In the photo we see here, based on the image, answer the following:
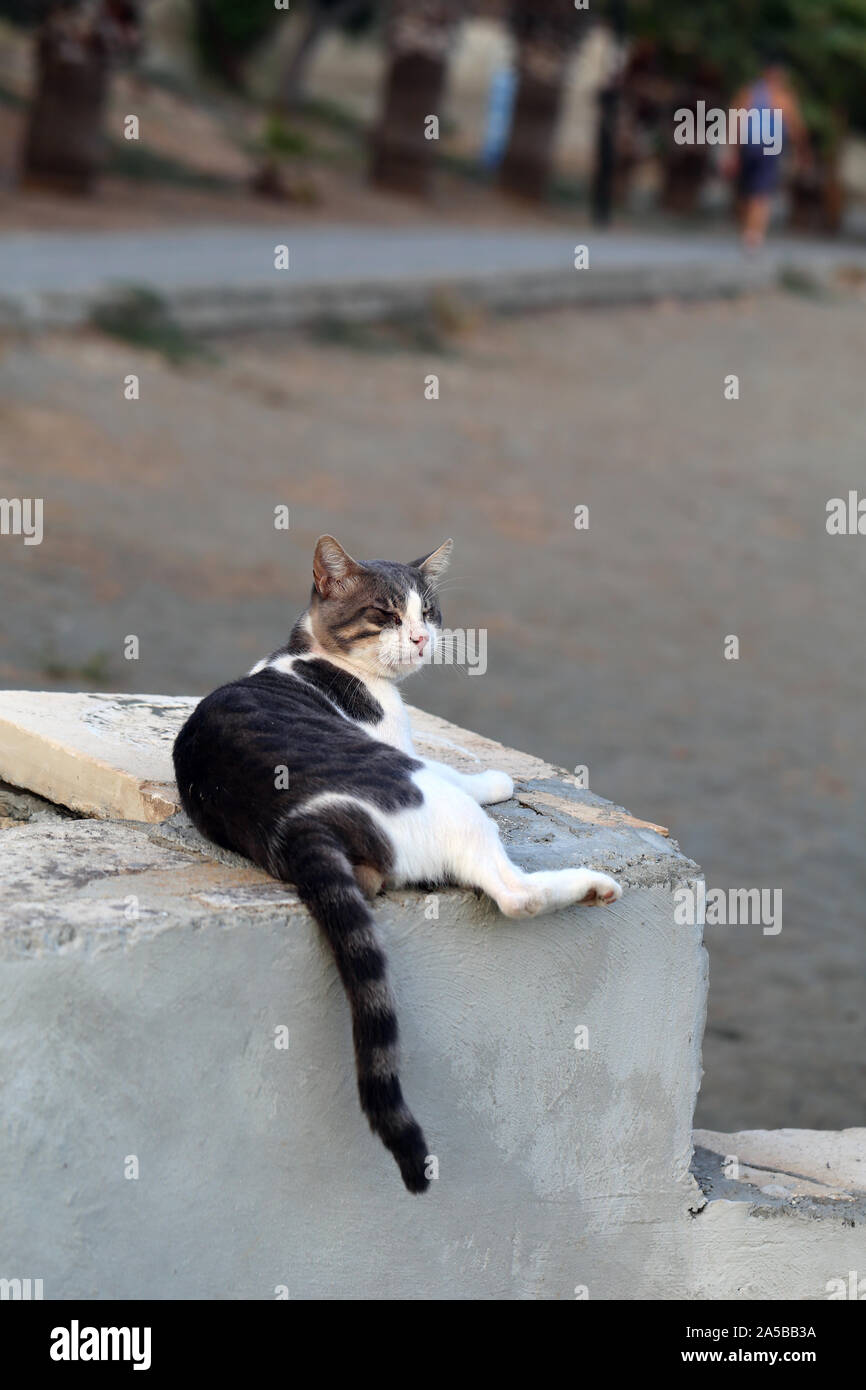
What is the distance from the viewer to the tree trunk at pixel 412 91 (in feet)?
68.5

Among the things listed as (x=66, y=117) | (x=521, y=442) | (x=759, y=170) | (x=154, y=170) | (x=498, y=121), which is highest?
(x=498, y=121)

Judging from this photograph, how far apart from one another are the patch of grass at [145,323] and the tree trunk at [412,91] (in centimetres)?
938

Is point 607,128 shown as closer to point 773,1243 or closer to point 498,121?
point 498,121

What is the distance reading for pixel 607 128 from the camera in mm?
22562

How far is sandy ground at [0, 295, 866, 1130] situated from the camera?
7.46 metres

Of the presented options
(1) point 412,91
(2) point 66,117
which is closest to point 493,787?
(2) point 66,117

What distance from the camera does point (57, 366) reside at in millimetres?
11938

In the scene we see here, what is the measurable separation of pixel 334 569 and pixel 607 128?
20126mm

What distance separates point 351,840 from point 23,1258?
0.94 metres

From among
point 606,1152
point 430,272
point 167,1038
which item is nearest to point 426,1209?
point 606,1152

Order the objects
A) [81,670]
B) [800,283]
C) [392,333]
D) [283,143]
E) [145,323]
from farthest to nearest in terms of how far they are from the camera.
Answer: [283,143]
[800,283]
[392,333]
[145,323]
[81,670]

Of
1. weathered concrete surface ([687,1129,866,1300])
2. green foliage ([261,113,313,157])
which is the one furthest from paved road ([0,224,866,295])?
weathered concrete surface ([687,1129,866,1300])

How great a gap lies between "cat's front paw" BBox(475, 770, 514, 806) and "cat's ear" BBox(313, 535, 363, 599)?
54 centimetres

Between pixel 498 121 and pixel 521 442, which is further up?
pixel 498 121
